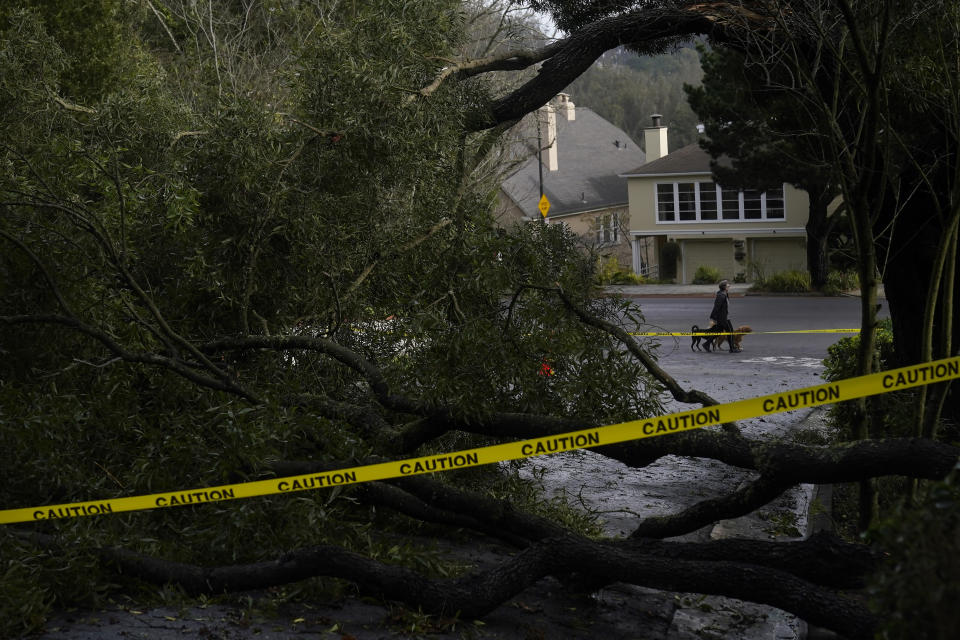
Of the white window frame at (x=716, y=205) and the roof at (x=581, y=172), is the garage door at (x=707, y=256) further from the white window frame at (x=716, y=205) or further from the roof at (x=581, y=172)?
the roof at (x=581, y=172)

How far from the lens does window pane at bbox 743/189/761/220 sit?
38.8 metres

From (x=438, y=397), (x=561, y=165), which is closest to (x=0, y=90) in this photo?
(x=438, y=397)

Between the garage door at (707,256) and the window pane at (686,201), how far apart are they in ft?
3.56

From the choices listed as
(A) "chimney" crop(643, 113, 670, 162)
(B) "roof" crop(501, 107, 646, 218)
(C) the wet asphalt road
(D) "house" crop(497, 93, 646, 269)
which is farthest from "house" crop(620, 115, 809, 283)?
(C) the wet asphalt road

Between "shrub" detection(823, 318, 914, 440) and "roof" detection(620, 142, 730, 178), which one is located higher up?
"roof" detection(620, 142, 730, 178)

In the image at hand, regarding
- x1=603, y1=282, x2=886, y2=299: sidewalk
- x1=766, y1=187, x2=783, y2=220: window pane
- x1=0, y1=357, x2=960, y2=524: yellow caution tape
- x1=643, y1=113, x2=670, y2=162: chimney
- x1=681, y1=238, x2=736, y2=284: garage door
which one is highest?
x1=643, y1=113, x2=670, y2=162: chimney

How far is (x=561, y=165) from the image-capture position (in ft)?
157

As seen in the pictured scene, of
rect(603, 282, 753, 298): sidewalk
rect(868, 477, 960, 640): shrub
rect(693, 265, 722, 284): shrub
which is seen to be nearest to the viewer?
rect(868, 477, 960, 640): shrub

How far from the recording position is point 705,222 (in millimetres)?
39844

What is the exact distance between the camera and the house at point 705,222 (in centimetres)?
3831

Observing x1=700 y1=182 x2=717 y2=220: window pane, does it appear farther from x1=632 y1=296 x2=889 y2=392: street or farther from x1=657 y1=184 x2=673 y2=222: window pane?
x1=632 y1=296 x2=889 y2=392: street

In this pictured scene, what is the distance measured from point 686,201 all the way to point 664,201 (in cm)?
92

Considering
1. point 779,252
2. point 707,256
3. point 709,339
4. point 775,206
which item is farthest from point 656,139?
point 709,339

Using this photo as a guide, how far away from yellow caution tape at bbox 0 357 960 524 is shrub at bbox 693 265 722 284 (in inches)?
1230
